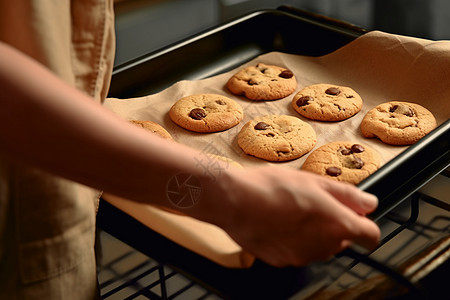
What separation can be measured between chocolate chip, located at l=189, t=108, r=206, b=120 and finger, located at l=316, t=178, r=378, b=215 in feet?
1.69

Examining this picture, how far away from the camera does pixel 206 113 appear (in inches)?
40.2

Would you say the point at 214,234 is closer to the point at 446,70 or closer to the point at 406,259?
the point at 406,259

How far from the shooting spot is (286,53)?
1.21 m

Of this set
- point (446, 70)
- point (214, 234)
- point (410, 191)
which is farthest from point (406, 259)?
point (446, 70)

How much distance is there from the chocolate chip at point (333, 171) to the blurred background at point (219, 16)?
0.54 m

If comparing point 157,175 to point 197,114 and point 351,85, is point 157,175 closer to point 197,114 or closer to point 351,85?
point 197,114

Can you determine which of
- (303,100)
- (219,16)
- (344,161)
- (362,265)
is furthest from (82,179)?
(219,16)

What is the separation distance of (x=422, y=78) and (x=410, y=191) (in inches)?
14.5

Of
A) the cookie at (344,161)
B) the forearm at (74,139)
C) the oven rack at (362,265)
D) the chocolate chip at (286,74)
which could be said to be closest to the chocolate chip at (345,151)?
the cookie at (344,161)

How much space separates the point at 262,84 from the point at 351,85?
18cm

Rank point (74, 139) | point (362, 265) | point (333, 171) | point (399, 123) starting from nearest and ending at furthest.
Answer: point (74, 139) → point (362, 265) → point (333, 171) → point (399, 123)

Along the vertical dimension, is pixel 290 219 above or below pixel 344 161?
above

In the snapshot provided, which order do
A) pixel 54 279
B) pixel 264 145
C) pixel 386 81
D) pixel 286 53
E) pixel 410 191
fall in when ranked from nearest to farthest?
1. pixel 54 279
2. pixel 410 191
3. pixel 264 145
4. pixel 386 81
5. pixel 286 53

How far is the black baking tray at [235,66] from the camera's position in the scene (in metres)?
0.61
